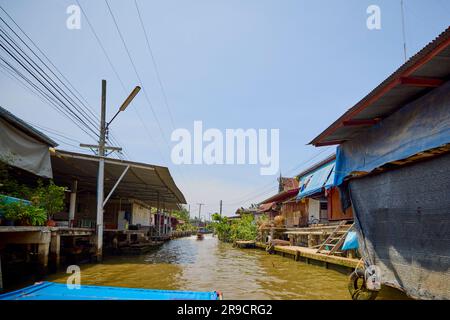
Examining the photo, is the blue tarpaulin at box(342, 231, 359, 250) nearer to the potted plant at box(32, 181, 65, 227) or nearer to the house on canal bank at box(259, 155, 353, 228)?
the house on canal bank at box(259, 155, 353, 228)

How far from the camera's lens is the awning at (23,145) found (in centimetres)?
847

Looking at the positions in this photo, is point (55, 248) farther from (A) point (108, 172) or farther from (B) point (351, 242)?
(B) point (351, 242)

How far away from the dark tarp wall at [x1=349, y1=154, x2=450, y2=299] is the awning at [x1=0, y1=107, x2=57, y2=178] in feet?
32.4

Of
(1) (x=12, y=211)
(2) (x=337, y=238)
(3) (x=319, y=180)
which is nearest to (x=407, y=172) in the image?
(2) (x=337, y=238)

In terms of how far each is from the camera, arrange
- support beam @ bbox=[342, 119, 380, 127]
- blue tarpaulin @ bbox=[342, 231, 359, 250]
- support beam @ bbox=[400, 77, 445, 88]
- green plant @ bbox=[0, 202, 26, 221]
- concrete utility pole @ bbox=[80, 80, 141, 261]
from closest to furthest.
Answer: support beam @ bbox=[400, 77, 445, 88], support beam @ bbox=[342, 119, 380, 127], green plant @ bbox=[0, 202, 26, 221], blue tarpaulin @ bbox=[342, 231, 359, 250], concrete utility pole @ bbox=[80, 80, 141, 261]

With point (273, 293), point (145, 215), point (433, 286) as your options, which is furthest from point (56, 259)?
point (145, 215)

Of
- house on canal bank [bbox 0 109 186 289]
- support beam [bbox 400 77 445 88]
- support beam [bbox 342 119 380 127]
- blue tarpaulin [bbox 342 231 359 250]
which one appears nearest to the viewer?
support beam [bbox 400 77 445 88]


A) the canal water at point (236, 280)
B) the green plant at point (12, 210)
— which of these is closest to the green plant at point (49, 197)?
the green plant at point (12, 210)

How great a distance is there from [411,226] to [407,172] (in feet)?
3.12

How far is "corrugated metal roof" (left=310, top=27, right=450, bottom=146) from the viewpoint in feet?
13.1

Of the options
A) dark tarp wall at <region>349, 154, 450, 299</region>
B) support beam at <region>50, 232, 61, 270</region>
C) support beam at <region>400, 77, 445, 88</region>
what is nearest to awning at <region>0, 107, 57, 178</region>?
support beam at <region>50, 232, 61, 270</region>

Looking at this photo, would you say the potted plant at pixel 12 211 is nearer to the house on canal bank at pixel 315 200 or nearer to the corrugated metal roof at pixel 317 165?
the house on canal bank at pixel 315 200

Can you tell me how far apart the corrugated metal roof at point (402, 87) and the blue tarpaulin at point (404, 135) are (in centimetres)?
15
